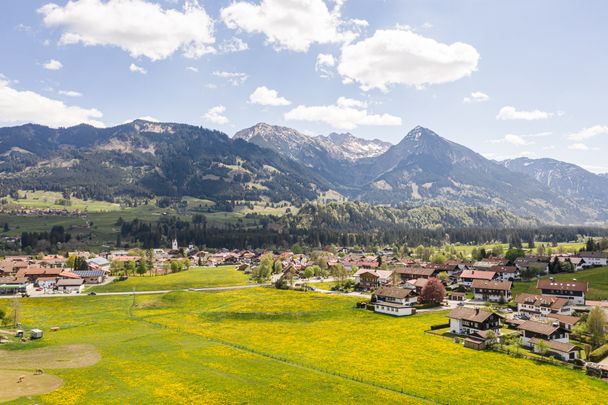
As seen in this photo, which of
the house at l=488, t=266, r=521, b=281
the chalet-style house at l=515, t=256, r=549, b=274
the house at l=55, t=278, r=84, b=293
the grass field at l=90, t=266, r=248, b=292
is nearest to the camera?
the house at l=55, t=278, r=84, b=293

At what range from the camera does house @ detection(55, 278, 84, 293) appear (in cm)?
15050

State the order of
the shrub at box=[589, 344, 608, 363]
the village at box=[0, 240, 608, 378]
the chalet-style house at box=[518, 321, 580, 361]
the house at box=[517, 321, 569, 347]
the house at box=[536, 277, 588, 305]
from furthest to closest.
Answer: the house at box=[536, 277, 588, 305] → the village at box=[0, 240, 608, 378] → the house at box=[517, 321, 569, 347] → the chalet-style house at box=[518, 321, 580, 361] → the shrub at box=[589, 344, 608, 363]

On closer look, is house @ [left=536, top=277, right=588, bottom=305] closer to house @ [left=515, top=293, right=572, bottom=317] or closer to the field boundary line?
house @ [left=515, top=293, right=572, bottom=317]

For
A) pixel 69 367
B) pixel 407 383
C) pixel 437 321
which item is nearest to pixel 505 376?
pixel 407 383

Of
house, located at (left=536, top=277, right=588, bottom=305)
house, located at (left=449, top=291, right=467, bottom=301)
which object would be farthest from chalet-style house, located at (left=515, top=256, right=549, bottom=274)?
house, located at (left=449, top=291, right=467, bottom=301)

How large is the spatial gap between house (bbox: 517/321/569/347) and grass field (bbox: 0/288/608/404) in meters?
10.0

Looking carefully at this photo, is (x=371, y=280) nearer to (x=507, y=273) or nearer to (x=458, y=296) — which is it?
(x=458, y=296)

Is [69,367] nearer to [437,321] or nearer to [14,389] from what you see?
[14,389]

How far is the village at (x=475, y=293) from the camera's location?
8100 centimetres

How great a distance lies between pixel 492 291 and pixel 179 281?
111m

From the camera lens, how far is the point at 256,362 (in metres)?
70.2

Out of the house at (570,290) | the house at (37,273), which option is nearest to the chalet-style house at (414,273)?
the house at (570,290)

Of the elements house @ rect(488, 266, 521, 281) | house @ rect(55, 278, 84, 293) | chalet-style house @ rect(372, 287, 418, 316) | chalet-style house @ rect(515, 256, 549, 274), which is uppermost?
chalet-style house @ rect(515, 256, 549, 274)

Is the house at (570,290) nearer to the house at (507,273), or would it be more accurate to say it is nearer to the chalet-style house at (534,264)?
the house at (507,273)
